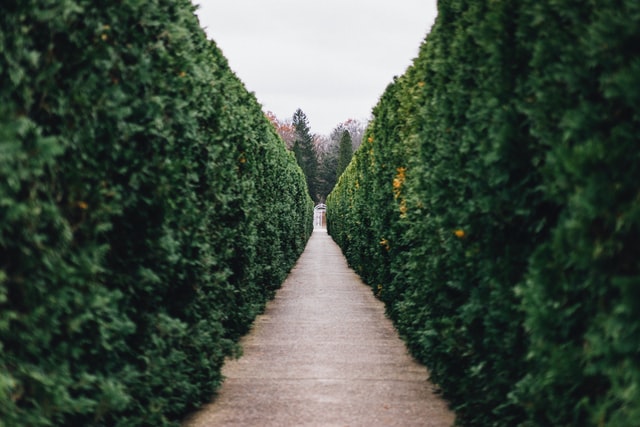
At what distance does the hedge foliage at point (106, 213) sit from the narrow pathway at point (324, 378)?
60 cm

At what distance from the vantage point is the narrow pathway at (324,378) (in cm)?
574

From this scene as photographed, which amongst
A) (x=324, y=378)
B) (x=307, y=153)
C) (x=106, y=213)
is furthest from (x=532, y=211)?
(x=307, y=153)

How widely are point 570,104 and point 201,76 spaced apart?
3232 mm

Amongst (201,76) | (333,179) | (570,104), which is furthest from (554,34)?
(333,179)

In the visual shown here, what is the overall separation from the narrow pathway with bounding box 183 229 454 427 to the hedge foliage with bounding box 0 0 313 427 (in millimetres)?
601

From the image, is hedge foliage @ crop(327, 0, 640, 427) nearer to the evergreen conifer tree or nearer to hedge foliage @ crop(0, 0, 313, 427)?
hedge foliage @ crop(0, 0, 313, 427)

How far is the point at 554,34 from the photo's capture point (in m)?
3.35

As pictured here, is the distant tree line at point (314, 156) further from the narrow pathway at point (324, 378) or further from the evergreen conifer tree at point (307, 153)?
the narrow pathway at point (324, 378)

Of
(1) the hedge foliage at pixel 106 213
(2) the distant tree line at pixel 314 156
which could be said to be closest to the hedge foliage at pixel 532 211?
(1) the hedge foliage at pixel 106 213

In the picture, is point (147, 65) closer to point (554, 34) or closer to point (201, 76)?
point (201, 76)

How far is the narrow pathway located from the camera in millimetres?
5738

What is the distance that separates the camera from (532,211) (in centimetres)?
380

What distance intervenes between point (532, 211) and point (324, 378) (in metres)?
3.87

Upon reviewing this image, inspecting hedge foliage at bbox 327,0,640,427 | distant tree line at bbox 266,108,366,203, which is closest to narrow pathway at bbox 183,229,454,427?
hedge foliage at bbox 327,0,640,427
